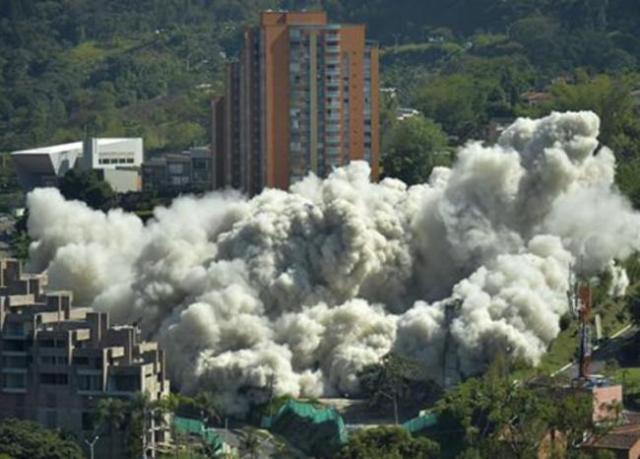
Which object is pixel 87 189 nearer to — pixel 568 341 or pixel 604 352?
pixel 568 341

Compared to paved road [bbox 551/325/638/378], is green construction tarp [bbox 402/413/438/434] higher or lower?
lower

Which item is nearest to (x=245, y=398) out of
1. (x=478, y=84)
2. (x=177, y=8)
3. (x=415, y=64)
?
(x=478, y=84)

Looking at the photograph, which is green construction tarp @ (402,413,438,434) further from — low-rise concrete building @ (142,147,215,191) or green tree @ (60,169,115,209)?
low-rise concrete building @ (142,147,215,191)

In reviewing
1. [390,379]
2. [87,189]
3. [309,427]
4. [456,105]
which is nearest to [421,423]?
[309,427]

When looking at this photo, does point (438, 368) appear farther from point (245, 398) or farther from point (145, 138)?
point (145, 138)

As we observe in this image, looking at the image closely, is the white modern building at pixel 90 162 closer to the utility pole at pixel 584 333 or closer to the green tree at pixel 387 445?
the utility pole at pixel 584 333

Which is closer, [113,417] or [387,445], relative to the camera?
[387,445]

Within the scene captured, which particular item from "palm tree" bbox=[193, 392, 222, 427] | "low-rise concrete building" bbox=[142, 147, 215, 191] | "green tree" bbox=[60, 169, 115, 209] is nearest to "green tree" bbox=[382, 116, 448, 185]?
"low-rise concrete building" bbox=[142, 147, 215, 191]

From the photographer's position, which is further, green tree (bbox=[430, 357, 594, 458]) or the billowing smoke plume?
the billowing smoke plume

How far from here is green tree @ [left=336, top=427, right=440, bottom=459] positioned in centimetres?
5811

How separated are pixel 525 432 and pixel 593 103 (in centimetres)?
3083

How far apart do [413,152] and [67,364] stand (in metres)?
22.8

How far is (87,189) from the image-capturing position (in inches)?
3356

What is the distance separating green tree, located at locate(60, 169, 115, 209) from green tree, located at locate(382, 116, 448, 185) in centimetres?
829
